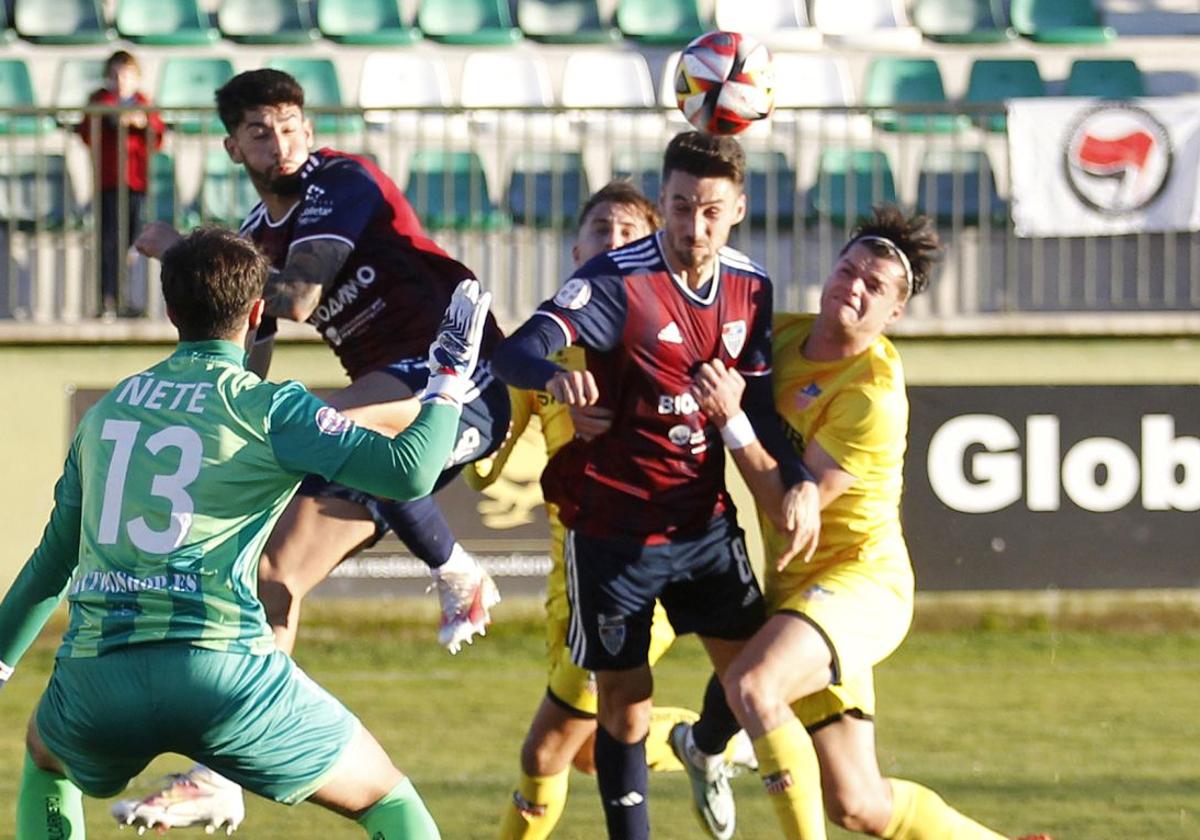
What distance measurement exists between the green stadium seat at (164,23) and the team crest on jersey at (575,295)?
9.15 m

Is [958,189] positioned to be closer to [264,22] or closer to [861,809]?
[264,22]

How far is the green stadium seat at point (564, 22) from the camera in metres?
14.5

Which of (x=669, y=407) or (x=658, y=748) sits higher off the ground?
(x=669, y=407)

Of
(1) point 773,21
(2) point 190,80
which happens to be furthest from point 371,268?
(1) point 773,21

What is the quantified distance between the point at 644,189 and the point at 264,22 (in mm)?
3896

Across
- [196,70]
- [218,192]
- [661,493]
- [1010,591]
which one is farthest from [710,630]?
[196,70]

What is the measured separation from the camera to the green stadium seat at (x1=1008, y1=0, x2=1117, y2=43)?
577 inches

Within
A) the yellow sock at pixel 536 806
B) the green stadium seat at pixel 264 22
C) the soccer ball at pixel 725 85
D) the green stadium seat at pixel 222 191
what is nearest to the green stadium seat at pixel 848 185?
the green stadium seat at pixel 222 191

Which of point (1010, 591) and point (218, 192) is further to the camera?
point (218, 192)

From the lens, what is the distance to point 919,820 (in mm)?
5613

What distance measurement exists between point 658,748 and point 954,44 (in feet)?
27.9

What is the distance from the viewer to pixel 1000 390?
11.4m

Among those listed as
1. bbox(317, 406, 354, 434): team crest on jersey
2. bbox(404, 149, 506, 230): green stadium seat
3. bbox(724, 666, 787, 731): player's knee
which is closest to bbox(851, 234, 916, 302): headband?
bbox(724, 666, 787, 731): player's knee

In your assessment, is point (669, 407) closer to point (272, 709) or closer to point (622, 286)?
point (622, 286)
